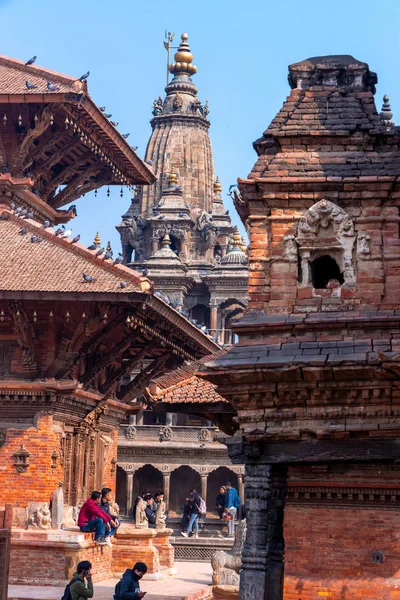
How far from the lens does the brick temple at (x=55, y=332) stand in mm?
22094

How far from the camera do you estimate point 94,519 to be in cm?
2300

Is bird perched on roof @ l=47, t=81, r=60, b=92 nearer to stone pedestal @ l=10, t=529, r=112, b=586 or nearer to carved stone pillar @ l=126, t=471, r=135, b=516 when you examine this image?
stone pedestal @ l=10, t=529, r=112, b=586

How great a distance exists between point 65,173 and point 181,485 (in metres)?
30.0

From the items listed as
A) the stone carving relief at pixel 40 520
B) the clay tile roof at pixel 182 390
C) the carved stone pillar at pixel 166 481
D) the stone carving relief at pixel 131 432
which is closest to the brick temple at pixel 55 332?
the stone carving relief at pixel 40 520

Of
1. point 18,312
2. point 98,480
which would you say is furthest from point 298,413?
point 98,480

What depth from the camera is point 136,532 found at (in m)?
25.9

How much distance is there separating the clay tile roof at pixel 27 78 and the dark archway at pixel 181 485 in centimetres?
3160

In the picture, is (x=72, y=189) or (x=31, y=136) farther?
(x=72, y=189)

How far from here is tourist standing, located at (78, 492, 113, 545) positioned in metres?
22.8

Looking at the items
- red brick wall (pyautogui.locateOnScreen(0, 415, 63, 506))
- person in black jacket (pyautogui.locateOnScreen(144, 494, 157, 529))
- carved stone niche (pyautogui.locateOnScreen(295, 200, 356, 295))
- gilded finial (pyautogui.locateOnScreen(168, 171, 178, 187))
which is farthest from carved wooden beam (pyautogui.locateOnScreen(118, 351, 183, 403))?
gilded finial (pyautogui.locateOnScreen(168, 171, 178, 187))

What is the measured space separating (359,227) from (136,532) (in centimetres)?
1257

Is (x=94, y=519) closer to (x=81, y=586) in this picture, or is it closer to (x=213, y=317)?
(x=81, y=586)

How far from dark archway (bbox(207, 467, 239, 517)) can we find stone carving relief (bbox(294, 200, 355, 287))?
41221mm

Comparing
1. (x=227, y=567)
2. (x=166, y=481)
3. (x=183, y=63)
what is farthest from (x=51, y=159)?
(x=183, y=63)
